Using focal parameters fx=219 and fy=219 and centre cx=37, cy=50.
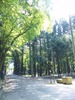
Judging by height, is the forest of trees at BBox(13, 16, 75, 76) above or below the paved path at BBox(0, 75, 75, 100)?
above

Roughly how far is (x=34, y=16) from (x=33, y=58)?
3489 cm

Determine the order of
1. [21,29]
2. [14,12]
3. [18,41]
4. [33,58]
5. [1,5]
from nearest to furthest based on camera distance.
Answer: [1,5]
[14,12]
[21,29]
[18,41]
[33,58]

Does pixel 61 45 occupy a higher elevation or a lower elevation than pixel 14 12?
higher

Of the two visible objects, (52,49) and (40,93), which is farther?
(52,49)

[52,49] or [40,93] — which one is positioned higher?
[52,49]

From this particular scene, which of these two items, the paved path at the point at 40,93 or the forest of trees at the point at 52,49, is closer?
the paved path at the point at 40,93

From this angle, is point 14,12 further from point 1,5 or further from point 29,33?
point 29,33

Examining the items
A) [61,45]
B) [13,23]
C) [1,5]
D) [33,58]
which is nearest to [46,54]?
[33,58]

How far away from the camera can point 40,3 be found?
18.5 m

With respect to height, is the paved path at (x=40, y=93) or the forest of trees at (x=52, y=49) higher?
the forest of trees at (x=52, y=49)

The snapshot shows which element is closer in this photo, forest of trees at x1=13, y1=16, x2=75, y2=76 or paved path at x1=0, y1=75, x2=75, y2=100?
paved path at x1=0, y1=75, x2=75, y2=100

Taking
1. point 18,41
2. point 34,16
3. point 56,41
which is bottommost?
point 18,41

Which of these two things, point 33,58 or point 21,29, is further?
point 33,58

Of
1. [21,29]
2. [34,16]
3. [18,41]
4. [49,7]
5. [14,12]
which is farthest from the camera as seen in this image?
[18,41]
